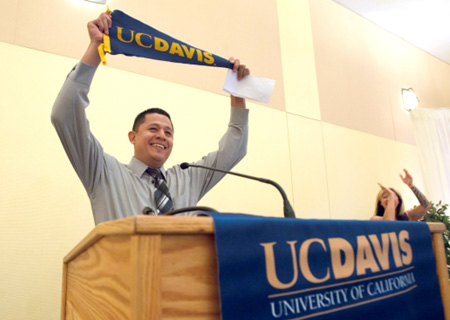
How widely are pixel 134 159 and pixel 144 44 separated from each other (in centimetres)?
46

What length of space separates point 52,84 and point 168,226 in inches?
71.1

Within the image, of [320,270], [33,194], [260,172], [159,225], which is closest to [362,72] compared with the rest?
[260,172]

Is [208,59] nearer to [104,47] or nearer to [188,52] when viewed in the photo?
[188,52]

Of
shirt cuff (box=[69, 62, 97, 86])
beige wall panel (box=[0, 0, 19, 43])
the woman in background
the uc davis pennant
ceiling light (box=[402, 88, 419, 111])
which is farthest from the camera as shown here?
ceiling light (box=[402, 88, 419, 111])

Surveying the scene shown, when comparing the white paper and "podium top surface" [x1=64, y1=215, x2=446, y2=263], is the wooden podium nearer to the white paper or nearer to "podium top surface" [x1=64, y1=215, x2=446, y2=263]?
"podium top surface" [x1=64, y1=215, x2=446, y2=263]

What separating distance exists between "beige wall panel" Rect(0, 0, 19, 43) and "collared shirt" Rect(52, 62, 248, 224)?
110cm

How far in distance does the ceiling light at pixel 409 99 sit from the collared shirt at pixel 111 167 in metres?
3.58

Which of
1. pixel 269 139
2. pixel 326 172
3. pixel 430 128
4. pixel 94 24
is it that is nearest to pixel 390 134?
pixel 430 128

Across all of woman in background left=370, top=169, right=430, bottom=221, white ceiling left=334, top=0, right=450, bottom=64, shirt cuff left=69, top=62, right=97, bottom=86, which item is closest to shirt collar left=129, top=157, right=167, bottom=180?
shirt cuff left=69, top=62, right=97, bottom=86

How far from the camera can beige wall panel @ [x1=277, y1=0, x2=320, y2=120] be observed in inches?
125

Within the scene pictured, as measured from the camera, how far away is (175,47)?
1.45 meters

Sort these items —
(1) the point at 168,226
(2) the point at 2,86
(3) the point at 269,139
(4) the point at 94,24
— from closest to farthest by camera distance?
(1) the point at 168,226 < (4) the point at 94,24 < (2) the point at 2,86 < (3) the point at 269,139

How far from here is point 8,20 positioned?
6.30ft

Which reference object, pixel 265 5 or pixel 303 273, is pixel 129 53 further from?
pixel 265 5
